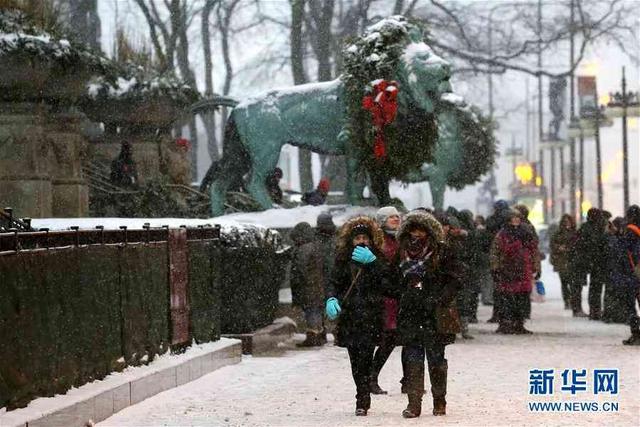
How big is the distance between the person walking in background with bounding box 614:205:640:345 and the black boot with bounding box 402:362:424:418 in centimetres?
790

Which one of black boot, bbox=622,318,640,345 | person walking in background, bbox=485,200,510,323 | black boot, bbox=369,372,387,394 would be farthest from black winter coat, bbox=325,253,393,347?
person walking in background, bbox=485,200,510,323

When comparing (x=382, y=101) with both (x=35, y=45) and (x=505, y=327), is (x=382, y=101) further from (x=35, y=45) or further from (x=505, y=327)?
(x=35, y=45)

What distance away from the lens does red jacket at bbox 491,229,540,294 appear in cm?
2262

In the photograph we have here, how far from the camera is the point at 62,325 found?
41.0 feet

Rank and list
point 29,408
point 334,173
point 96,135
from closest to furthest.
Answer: point 29,408, point 96,135, point 334,173

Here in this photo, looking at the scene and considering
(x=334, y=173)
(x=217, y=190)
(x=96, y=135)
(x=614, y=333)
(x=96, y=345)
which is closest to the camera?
(x=96, y=345)

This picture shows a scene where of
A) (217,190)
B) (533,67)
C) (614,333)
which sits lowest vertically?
(614,333)

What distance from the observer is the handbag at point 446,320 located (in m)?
13.1

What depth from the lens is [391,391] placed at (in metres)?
15.4

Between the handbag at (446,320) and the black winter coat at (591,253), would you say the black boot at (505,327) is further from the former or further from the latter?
the handbag at (446,320)

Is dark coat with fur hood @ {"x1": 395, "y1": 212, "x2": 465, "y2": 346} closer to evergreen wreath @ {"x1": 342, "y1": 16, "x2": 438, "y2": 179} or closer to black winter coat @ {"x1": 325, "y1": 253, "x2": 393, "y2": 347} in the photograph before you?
black winter coat @ {"x1": 325, "y1": 253, "x2": 393, "y2": 347}

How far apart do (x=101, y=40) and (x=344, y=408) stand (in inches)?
1402

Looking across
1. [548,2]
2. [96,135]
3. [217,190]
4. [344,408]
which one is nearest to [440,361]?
[344,408]

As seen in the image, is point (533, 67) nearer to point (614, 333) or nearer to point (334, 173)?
point (334, 173)
